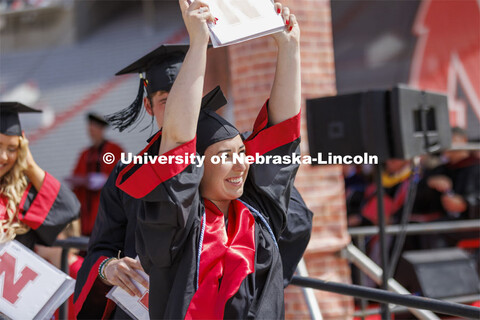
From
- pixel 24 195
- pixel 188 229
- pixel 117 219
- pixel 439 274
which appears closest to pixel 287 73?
pixel 188 229

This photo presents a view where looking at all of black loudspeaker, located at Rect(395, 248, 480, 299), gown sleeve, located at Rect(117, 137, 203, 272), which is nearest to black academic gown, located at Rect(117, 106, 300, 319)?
gown sleeve, located at Rect(117, 137, 203, 272)

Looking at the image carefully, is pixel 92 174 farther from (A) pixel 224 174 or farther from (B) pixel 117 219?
(A) pixel 224 174

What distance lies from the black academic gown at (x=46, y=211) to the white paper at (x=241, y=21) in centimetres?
Result: 131

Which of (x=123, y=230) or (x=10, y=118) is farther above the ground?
(x=10, y=118)

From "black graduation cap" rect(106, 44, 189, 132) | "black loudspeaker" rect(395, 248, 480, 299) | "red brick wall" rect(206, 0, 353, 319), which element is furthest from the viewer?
"black loudspeaker" rect(395, 248, 480, 299)

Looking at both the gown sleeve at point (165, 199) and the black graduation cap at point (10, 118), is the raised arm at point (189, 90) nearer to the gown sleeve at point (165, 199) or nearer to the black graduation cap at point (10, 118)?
the gown sleeve at point (165, 199)

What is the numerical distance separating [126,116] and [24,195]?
754 millimetres

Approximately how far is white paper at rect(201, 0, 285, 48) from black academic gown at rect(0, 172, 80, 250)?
131 cm

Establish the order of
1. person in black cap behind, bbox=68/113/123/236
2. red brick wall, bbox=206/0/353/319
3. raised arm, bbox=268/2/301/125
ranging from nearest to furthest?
raised arm, bbox=268/2/301/125
red brick wall, bbox=206/0/353/319
person in black cap behind, bbox=68/113/123/236

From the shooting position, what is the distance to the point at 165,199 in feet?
4.38

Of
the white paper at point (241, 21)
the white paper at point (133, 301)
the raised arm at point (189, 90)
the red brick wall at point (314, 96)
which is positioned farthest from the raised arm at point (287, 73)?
the red brick wall at point (314, 96)

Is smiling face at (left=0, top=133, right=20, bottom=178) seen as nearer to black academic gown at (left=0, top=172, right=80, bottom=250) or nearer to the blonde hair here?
the blonde hair

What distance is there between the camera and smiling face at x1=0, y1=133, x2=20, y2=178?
7.54 feet

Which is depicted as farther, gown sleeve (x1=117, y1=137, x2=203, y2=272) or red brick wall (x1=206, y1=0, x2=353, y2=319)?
red brick wall (x1=206, y1=0, x2=353, y2=319)
